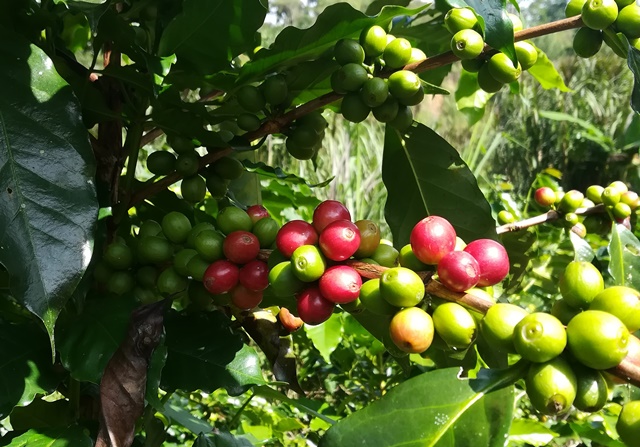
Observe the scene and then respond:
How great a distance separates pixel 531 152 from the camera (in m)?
8.80

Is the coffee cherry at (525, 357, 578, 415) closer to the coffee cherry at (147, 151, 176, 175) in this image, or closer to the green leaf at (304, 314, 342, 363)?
the coffee cherry at (147, 151, 176, 175)

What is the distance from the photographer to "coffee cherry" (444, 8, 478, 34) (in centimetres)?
74

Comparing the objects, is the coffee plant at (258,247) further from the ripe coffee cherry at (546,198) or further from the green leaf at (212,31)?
the ripe coffee cherry at (546,198)

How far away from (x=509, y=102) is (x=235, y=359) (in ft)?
30.4

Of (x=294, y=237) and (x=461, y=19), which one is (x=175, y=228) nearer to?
(x=294, y=237)

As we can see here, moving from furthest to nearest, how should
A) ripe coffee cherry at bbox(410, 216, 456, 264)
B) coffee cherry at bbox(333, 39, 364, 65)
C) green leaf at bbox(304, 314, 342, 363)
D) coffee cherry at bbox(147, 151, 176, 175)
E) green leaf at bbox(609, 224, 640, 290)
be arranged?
1. green leaf at bbox(304, 314, 342, 363)
2. coffee cherry at bbox(147, 151, 176, 175)
3. coffee cherry at bbox(333, 39, 364, 65)
4. green leaf at bbox(609, 224, 640, 290)
5. ripe coffee cherry at bbox(410, 216, 456, 264)

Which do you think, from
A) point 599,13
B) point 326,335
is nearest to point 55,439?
point 599,13

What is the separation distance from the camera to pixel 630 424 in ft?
1.53

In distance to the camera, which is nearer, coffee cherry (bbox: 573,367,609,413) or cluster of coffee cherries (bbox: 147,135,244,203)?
coffee cherry (bbox: 573,367,609,413)

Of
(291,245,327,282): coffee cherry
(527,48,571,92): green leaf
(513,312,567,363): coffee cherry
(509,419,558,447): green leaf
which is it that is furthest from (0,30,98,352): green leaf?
(509,419,558,447): green leaf

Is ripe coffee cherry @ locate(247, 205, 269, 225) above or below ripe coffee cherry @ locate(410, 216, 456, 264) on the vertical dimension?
below

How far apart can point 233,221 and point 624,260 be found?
45 centimetres

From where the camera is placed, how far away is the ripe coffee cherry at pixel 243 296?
717 millimetres

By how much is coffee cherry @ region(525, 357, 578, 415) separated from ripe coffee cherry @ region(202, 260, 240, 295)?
0.34 m
